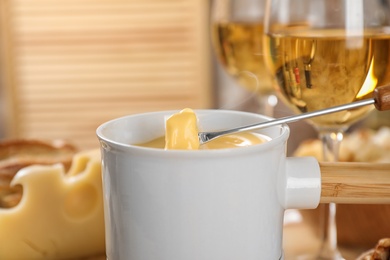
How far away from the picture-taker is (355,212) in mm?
654

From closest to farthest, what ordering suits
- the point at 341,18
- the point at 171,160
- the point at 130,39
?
the point at 171,160, the point at 341,18, the point at 130,39

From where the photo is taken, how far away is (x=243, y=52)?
93cm

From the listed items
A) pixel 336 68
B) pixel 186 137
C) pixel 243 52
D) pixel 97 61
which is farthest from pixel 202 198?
pixel 97 61

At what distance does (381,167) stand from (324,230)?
0.62ft

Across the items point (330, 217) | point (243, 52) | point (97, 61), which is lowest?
point (97, 61)

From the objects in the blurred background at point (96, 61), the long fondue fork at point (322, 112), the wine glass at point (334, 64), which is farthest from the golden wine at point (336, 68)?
the blurred background at point (96, 61)

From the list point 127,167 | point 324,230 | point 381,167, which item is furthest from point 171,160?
point 324,230

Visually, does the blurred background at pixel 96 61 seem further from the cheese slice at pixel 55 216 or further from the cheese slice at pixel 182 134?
the cheese slice at pixel 182 134

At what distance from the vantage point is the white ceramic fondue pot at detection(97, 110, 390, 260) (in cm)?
43

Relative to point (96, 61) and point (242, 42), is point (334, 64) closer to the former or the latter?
point (242, 42)

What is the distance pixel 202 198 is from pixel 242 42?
544 millimetres

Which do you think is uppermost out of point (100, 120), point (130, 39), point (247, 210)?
point (247, 210)

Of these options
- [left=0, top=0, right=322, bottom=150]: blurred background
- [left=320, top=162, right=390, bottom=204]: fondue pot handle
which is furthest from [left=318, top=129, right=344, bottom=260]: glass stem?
[left=0, top=0, right=322, bottom=150]: blurred background

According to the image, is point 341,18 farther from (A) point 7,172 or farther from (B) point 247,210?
(A) point 7,172
